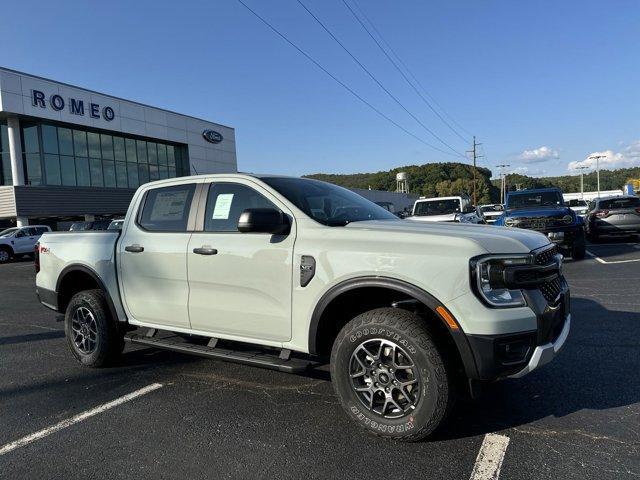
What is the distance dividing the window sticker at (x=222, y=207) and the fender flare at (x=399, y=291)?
1.27 meters

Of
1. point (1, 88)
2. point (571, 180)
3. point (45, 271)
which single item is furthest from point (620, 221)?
point (571, 180)

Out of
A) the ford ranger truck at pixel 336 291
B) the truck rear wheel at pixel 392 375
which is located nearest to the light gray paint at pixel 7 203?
the ford ranger truck at pixel 336 291

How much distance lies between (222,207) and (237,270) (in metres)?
0.67

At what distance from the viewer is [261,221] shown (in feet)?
11.9

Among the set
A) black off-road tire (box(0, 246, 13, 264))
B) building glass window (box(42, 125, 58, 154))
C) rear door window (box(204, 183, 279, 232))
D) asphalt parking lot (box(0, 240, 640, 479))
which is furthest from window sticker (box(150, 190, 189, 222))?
building glass window (box(42, 125, 58, 154))

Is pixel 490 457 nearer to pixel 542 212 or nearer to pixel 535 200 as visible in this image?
pixel 542 212

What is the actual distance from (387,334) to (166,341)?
2301 millimetres

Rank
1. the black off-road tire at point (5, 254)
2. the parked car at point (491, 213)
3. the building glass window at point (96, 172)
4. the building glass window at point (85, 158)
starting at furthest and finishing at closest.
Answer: the building glass window at point (96, 172), the building glass window at point (85, 158), the black off-road tire at point (5, 254), the parked car at point (491, 213)

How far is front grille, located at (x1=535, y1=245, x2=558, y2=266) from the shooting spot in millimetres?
3355

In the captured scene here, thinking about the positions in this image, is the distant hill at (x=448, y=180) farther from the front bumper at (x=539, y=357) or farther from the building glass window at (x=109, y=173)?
the front bumper at (x=539, y=357)

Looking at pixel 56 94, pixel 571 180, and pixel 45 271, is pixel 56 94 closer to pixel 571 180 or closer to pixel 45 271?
pixel 45 271

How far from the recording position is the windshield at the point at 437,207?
621 inches

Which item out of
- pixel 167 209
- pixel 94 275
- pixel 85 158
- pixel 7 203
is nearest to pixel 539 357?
pixel 167 209

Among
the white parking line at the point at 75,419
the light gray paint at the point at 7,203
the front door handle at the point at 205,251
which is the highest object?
the light gray paint at the point at 7,203
